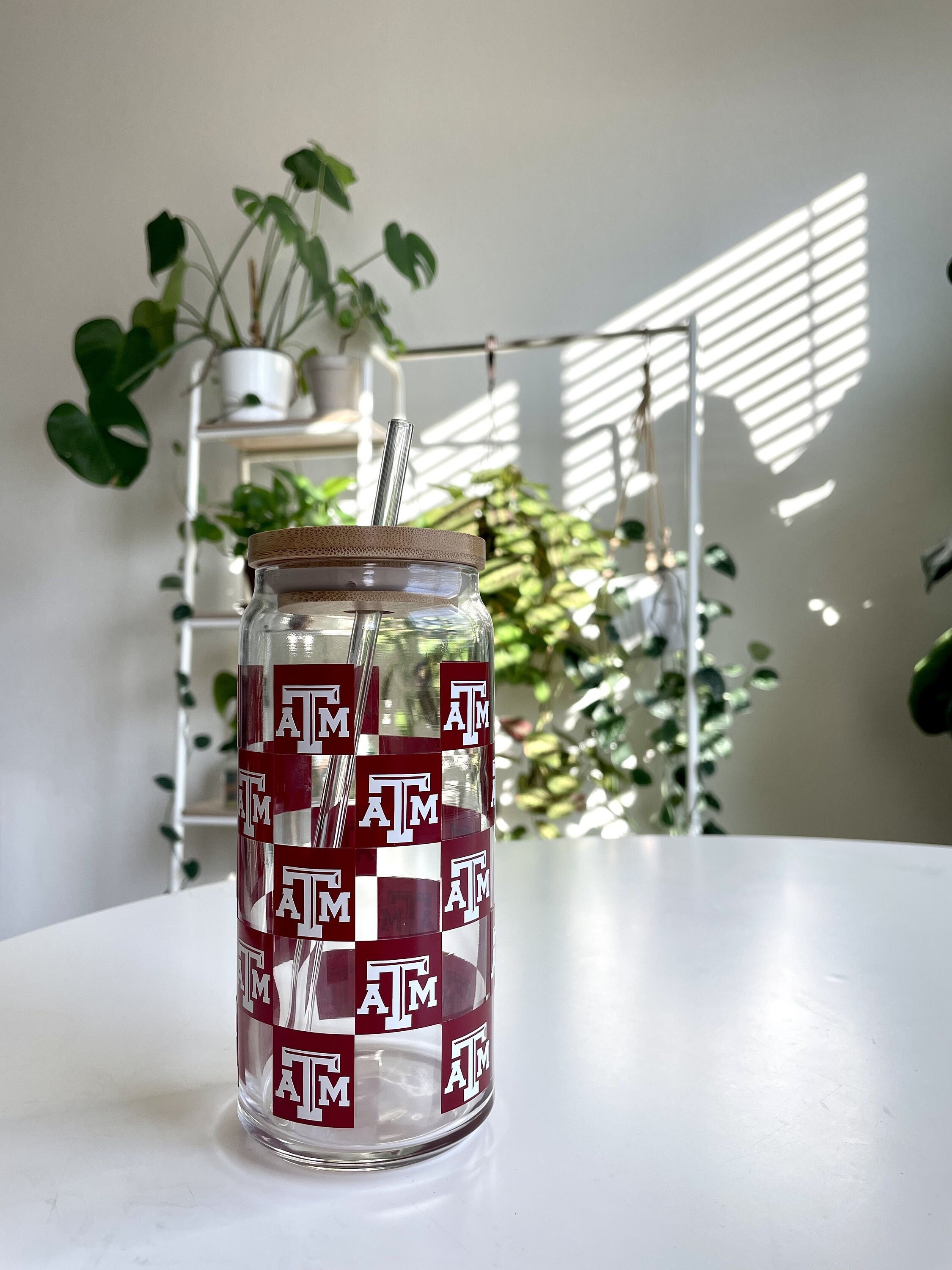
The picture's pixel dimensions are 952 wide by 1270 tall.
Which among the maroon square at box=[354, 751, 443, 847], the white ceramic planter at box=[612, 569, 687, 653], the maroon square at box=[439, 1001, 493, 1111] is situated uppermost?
the white ceramic planter at box=[612, 569, 687, 653]

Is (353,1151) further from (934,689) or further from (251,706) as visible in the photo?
(934,689)

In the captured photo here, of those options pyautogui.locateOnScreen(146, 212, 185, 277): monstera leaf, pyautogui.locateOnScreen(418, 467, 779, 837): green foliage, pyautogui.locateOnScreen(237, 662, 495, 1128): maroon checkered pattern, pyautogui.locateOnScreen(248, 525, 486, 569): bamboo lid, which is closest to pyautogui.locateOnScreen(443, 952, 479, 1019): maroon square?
pyautogui.locateOnScreen(237, 662, 495, 1128): maroon checkered pattern

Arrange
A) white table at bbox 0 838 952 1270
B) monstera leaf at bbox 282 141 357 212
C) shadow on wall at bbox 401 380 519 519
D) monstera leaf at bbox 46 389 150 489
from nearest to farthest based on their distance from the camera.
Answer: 1. white table at bbox 0 838 952 1270
2. monstera leaf at bbox 46 389 150 489
3. monstera leaf at bbox 282 141 357 212
4. shadow on wall at bbox 401 380 519 519

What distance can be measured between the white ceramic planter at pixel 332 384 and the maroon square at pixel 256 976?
1748 millimetres

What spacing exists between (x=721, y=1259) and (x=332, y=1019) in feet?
0.43

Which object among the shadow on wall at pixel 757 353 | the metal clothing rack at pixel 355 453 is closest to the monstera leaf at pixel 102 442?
the metal clothing rack at pixel 355 453

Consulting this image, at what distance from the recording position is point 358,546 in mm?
299

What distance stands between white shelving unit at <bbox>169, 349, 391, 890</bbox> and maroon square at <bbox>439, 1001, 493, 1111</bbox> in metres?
1.64

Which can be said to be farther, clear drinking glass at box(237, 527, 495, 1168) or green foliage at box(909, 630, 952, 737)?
green foliage at box(909, 630, 952, 737)

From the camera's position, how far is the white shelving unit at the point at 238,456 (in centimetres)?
197

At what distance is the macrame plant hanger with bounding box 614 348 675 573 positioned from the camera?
2047mm

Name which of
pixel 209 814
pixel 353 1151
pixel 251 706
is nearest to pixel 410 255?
pixel 209 814

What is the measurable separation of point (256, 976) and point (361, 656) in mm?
113

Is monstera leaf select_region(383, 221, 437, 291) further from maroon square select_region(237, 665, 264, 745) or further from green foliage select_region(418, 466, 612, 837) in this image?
maroon square select_region(237, 665, 264, 745)
